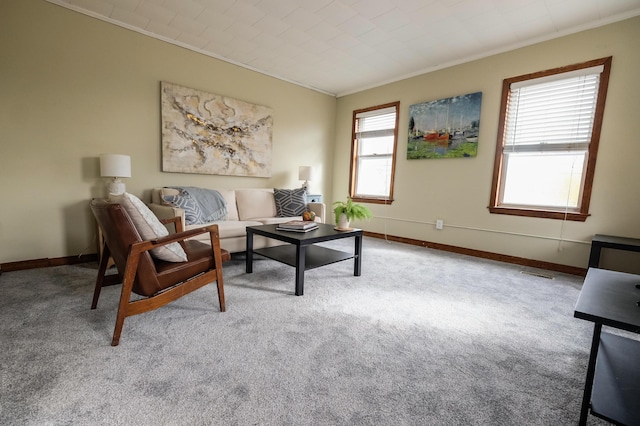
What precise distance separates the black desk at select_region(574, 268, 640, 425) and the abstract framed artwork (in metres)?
3.81

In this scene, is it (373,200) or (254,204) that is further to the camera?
(373,200)

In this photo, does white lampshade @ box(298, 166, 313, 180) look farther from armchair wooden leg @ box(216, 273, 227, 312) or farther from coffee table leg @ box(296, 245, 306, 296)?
armchair wooden leg @ box(216, 273, 227, 312)

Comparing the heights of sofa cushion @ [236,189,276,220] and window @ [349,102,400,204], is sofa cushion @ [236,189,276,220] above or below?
below

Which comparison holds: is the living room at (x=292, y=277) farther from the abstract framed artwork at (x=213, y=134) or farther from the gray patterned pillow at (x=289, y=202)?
the gray patterned pillow at (x=289, y=202)

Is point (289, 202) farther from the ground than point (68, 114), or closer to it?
closer to it

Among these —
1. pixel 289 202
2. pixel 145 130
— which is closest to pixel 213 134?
pixel 145 130

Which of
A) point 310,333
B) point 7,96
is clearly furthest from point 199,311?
point 7,96

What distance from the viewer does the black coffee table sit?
2.20 m

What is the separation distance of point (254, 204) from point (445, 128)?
2867mm

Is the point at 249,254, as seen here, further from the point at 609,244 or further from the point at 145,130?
the point at 609,244

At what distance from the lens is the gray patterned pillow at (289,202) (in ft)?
12.7

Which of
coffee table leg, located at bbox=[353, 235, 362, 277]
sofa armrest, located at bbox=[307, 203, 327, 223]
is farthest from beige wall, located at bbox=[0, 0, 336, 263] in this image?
coffee table leg, located at bbox=[353, 235, 362, 277]

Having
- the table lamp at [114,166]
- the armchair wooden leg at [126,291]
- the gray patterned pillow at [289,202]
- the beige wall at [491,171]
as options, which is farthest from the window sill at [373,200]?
the armchair wooden leg at [126,291]

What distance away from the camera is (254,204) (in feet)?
12.6
